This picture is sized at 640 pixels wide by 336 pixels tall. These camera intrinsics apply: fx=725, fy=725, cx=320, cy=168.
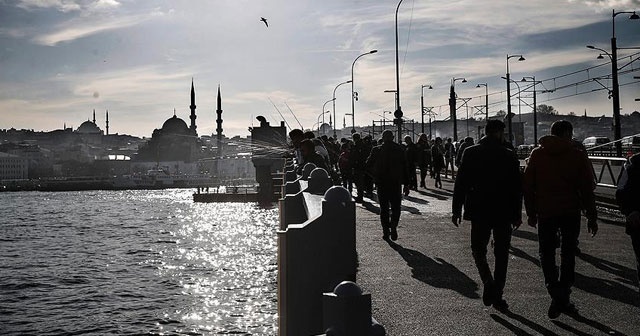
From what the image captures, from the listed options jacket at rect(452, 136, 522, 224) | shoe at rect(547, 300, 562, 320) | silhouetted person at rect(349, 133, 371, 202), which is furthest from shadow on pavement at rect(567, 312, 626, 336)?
silhouetted person at rect(349, 133, 371, 202)

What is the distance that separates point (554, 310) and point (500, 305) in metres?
0.55

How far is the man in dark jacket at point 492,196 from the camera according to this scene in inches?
285

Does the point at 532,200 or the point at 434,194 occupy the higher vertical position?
the point at 532,200

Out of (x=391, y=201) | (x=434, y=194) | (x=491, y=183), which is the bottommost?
(x=434, y=194)

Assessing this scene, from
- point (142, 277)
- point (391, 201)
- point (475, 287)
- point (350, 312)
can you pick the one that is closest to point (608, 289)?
point (475, 287)

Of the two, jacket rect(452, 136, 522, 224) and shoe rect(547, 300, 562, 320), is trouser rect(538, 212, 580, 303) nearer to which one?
shoe rect(547, 300, 562, 320)

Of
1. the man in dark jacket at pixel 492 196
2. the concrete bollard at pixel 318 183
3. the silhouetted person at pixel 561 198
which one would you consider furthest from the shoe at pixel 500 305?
the concrete bollard at pixel 318 183

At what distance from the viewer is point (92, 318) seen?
3039cm

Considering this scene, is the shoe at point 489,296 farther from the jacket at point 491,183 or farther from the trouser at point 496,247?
the jacket at point 491,183

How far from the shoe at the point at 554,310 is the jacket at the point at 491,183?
0.98 m

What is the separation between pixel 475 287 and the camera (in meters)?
8.30

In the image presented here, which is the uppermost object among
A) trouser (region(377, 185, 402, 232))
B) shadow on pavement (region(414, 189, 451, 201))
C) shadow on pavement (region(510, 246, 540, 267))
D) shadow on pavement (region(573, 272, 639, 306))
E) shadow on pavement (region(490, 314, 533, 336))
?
trouser (region(377, 185, 402, 232))

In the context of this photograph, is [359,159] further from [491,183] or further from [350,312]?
[350,312]

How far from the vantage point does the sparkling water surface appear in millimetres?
28000
